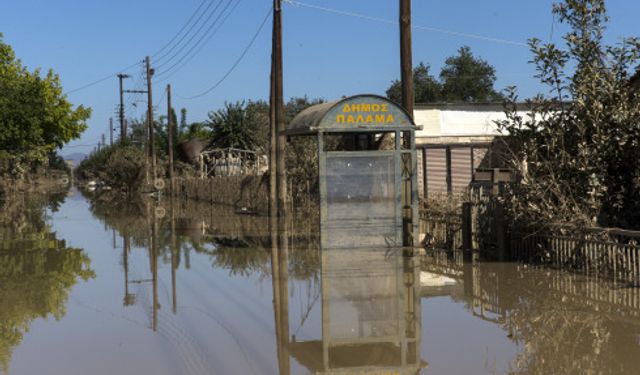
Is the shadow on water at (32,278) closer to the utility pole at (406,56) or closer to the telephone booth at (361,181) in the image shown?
the telephone booth at (361,181)

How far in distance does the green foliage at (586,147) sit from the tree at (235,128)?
40486 millimetres

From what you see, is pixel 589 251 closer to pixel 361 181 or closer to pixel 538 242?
pixel 538 242

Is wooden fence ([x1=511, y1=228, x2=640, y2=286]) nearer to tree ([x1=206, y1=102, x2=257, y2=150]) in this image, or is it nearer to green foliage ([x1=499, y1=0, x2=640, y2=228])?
green foliage ([x1=499, y1=0, x2=640, y2=228])

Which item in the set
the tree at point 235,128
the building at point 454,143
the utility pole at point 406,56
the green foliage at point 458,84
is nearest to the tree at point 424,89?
the green foliage at point 458,84

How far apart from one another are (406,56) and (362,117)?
90.9 inches

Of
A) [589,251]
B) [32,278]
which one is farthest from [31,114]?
[589,251]

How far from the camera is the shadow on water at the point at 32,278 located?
9.73m

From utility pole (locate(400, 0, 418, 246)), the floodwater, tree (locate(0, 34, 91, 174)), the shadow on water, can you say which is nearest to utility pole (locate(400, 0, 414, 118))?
utility pole (locate(400, 0, 418, 246))

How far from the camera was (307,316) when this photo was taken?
9969 mm

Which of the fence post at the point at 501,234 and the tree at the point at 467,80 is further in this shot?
the tree at the point at 467,80

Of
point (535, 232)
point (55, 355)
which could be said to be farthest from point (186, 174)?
point (55, 355)

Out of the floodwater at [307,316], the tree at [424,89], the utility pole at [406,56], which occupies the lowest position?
the floodwater at [307,316]

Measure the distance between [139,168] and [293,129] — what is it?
176 feet

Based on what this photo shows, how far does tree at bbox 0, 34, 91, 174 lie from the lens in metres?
43.9
